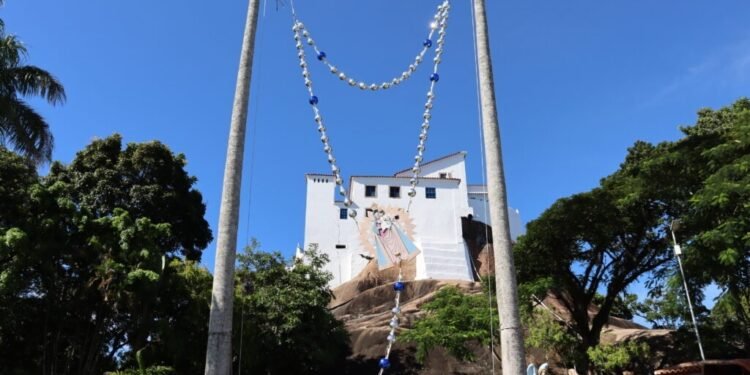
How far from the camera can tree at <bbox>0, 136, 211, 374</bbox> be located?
13.2m

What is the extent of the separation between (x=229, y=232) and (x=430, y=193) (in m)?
36.2

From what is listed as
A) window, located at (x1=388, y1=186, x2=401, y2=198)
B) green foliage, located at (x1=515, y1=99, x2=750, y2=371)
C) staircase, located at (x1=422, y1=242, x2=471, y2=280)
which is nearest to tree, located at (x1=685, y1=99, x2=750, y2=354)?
green foliage, located at (x1=515, y1=99, x2=750, y2=371)

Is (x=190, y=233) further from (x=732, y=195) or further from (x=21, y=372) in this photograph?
(x=732, y=195)

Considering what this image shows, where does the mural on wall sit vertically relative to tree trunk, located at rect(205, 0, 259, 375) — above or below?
above

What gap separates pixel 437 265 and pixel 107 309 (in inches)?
1029

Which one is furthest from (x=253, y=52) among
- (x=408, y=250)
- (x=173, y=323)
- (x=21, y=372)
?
(x=408, y=250)

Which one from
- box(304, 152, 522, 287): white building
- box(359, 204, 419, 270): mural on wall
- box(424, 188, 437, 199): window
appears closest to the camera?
box(359, 204, 419, 270): mural on wall

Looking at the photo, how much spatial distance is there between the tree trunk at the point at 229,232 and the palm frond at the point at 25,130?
23.3 feet

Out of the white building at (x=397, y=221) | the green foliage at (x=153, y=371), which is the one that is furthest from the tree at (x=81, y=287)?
the white building at (x=397, y=221)

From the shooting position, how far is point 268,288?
22.2 metres

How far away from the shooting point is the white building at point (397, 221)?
39.7 m

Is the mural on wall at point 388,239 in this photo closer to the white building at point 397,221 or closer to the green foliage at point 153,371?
the white building at point 397,221

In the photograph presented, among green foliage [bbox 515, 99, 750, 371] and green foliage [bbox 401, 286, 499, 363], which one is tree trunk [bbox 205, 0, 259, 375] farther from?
green foliage [bbox 401, 286, 499, 363]

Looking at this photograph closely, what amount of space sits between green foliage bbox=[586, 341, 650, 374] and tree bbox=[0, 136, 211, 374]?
12500mm
